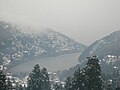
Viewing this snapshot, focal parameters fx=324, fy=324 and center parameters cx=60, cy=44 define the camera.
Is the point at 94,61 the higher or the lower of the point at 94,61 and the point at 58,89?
the higher

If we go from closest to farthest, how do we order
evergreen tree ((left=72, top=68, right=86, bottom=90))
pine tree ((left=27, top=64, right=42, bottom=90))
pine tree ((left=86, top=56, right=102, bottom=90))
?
pine tree ((left=86, top=56, right=102, bottom=90))
evergreen tree ((left=72, top=68, right=86, bottom=90))
pine tree ((left=27, top=64, right=42, bottom=90))

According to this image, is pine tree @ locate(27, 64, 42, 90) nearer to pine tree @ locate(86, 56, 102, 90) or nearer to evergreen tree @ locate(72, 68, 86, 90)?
evergreen tree @ locate(72, 68, 86, 90)

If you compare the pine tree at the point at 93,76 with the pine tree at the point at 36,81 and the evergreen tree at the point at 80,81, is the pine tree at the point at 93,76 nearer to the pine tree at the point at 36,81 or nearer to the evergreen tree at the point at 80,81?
the evergreen tree at the point at 80,81

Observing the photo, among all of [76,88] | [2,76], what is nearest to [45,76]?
[76,88]

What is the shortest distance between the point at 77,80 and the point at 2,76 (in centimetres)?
1551

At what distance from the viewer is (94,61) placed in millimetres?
60344

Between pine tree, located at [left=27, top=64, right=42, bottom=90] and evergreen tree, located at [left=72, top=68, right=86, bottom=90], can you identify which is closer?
evergreen tree, located at [left=72, top=68, right=86, bottom=90]

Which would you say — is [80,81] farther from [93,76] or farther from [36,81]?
[36,81]

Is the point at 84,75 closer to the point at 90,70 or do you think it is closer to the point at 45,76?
the point at 90,70

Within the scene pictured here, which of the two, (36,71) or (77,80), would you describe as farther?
(36,71)

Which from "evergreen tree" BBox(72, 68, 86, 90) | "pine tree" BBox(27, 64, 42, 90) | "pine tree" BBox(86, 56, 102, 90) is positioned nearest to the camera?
"pine tree" BBox(86, 56, 102, 90)

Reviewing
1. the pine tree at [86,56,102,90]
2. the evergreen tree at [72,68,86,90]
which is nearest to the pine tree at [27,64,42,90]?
the evergreen tree at [72,68,86,90]

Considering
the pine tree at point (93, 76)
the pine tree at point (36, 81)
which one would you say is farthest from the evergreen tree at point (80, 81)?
the pine tree at point (36, 81)

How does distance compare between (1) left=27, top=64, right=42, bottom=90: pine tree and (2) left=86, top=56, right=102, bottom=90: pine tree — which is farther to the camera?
(1) left=27, top=64, right=42, bottom=90: pine tree
